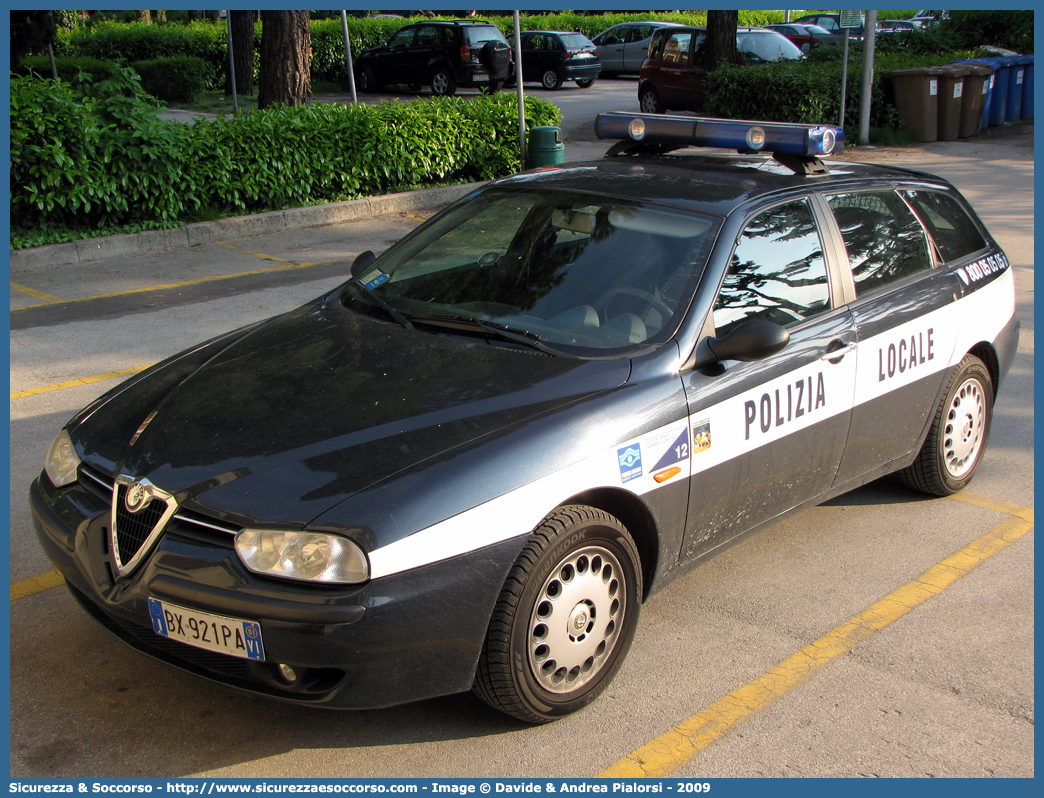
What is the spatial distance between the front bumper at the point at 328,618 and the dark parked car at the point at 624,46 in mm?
31460

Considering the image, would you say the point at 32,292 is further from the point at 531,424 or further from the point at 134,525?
the point at 531,424

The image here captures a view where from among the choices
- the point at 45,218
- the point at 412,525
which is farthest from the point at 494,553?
the point at 45,218

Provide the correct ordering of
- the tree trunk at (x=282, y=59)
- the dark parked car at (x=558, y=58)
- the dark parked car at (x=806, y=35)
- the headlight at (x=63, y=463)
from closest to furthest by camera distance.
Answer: the headlight at (x=63, y=463) < the tree trunk at (x=282, y=59) < the dark parked car at (x=558, y=58) < the dark parked car at (x=806, y=35)

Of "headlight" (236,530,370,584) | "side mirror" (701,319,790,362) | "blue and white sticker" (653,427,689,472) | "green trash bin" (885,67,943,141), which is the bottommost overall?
"headlight" (236,530,370,584)

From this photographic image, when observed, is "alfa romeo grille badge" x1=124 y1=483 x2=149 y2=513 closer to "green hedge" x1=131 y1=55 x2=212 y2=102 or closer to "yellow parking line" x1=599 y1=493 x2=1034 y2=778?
"yellow parking line" x1=599 y1=493 x2=1034 y2=778

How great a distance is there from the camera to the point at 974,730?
127 inches

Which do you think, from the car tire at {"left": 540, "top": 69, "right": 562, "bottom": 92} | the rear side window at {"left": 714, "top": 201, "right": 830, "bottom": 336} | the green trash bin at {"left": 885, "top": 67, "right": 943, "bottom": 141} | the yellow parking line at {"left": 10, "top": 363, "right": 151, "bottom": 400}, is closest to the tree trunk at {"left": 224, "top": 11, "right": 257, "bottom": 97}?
the car tire at {"left": 540, "top": 69, "right": 562, "bottom": 92}

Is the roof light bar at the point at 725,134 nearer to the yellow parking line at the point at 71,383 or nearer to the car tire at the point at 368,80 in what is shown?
the yellow parking line at the point at 71,383

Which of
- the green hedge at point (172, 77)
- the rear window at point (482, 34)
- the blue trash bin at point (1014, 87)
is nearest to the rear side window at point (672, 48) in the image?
the rear window at point (482, 34)

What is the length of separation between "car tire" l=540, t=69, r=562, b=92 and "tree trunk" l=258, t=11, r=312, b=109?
1592 centimetres

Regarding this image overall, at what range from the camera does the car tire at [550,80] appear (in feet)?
94.2

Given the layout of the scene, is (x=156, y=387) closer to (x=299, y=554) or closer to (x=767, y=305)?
(x=299, y=554)

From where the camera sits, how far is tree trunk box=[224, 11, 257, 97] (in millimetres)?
23500

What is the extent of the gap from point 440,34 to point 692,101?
7737 millimetres
